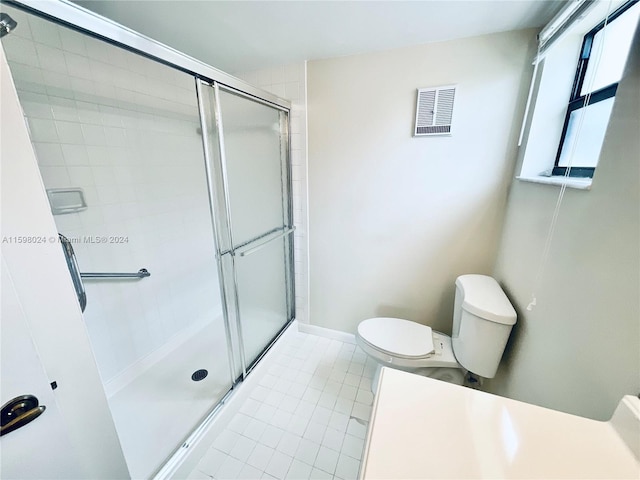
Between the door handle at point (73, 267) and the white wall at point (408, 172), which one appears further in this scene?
the white wall at point (408, 172)

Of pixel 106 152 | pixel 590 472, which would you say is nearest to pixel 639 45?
pixel 590 472

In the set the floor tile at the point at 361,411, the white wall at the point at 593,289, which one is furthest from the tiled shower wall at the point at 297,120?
the white wall at the point at 593,289

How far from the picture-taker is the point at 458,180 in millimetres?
1511

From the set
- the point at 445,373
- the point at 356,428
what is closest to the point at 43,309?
the point at 356,428

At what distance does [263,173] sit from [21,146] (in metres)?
1.19

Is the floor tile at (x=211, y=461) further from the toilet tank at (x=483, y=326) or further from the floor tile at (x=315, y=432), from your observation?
the toilet tank at (x=483, y=326)

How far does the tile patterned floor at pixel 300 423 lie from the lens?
1218 millimetres

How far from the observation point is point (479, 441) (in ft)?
1.71

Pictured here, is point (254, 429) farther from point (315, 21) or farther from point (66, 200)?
point (315, 21)

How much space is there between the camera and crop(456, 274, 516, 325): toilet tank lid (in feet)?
3.64

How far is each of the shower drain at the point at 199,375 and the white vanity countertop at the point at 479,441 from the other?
1.57 metres

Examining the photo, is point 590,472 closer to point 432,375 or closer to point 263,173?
point 432,375

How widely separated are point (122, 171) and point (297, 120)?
1194 millimetres

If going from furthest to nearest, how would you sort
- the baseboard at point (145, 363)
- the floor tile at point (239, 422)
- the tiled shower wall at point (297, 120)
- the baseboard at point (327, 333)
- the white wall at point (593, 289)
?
the baseboard at point (327, 333), the tiled shower wall at point (297, 120), the baseboard at point (145, 363), the floor tile at point (239, 422), the white wall at point (593, 289)
